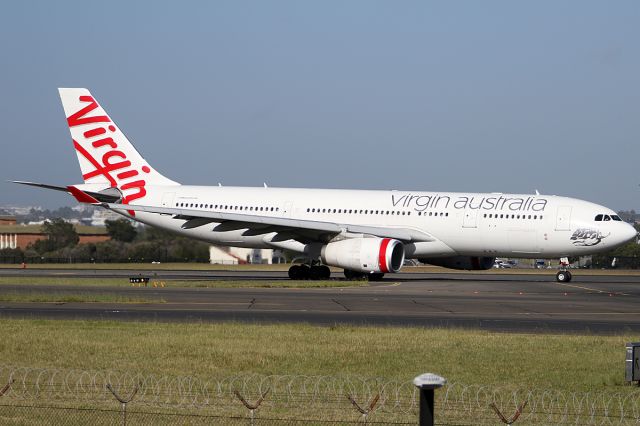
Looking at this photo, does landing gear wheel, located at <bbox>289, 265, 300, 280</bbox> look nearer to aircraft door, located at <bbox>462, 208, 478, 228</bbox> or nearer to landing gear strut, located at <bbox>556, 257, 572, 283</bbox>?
Result: aircraft door, located at <bbox>462, 208, 478, 228</bbox>

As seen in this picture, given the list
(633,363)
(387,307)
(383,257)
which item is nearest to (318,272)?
(383,257)

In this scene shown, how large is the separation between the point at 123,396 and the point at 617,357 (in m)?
9.68

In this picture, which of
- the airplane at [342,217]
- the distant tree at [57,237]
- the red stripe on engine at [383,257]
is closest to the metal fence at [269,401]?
the red stripe on engine at [383,257]

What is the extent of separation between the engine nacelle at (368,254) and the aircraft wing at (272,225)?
1.40 metres

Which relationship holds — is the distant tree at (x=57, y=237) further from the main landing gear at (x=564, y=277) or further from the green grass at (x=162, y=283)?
the main landing gear at (x=564, y=277)

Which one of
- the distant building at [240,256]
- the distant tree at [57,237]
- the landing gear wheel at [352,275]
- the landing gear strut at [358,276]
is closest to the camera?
the landing gear strut at [358,276]

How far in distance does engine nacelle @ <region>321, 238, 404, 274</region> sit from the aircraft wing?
1.40m

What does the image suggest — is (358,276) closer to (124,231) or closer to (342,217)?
(342,217)

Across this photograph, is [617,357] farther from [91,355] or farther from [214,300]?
[214,300]

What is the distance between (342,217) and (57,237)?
42.7 m

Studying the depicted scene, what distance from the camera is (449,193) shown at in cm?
4884

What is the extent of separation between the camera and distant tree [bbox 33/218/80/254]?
83000 mm

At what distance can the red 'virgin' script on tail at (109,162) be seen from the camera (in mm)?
52875

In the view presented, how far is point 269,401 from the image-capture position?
14375 mm
